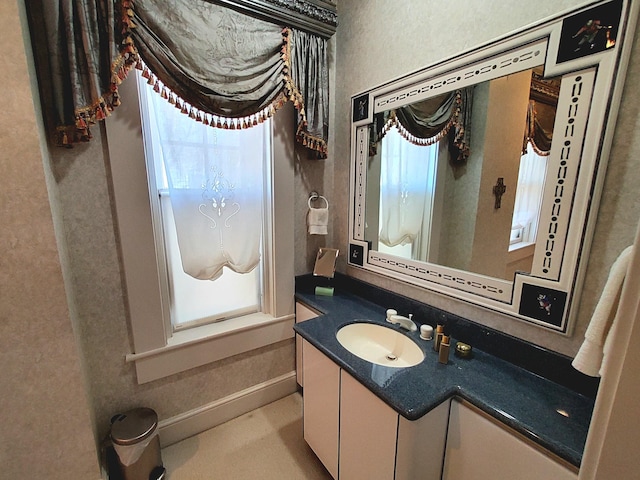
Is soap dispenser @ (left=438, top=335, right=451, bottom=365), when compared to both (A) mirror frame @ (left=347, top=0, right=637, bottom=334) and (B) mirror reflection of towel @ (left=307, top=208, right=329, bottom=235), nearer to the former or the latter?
(A) mirror frame @ (left=347, top=0, right=637, bottom=334)

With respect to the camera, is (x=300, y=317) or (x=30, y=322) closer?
(x=30, y=322)

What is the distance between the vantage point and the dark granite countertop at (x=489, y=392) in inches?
28.8

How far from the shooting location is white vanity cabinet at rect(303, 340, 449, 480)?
86 centimetres

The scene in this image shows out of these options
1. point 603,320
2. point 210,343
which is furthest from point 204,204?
point 603,320

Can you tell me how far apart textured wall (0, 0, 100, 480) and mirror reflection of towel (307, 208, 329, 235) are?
117 centimetres

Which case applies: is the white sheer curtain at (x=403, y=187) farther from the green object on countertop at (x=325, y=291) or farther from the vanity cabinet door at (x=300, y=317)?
the vanity cabinet door at (x=300, y=317)

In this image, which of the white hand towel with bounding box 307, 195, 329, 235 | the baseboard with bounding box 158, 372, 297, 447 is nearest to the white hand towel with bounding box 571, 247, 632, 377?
the white hand towel with bounding box 307, 195, 329, 235

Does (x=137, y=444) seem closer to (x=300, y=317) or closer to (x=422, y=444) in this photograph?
(x=300, y=317)

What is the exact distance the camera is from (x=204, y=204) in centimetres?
139

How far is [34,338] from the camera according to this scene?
100 centimetres

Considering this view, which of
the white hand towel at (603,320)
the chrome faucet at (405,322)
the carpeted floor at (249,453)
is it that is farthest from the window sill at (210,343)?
the white hand towel at (603,320)

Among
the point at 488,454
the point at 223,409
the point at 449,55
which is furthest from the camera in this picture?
the point at 223,409

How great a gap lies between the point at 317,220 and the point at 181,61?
102cm

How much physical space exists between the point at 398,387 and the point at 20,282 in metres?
1.38
